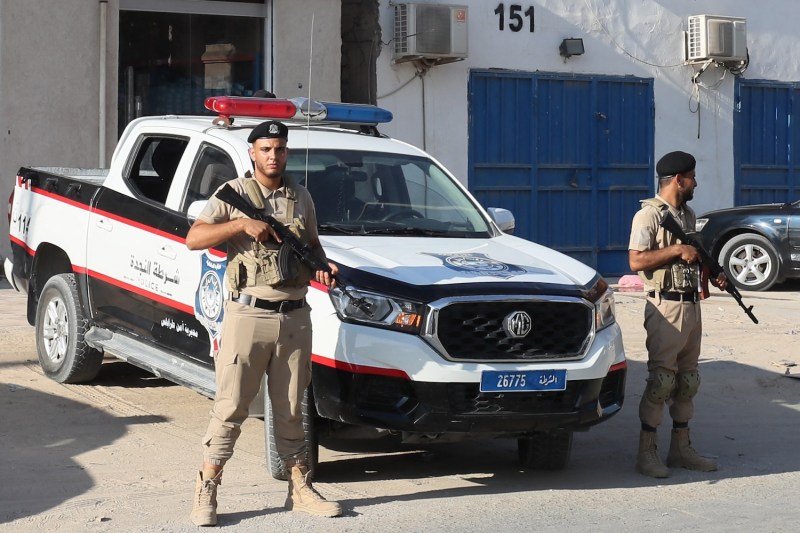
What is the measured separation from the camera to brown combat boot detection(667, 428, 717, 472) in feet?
24.5

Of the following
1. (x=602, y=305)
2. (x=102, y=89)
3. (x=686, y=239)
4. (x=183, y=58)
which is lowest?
(x=602, y=305)

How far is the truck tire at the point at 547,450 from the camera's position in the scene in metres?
7.21

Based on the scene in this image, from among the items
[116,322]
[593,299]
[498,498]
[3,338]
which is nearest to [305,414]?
[498,498]

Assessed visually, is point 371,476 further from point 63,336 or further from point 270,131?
point 63,336

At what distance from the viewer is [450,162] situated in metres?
16.1

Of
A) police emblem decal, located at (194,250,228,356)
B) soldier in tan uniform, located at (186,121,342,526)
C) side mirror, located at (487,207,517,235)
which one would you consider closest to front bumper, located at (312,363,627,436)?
soldier in tan uniform, located at (186,121,342,526)

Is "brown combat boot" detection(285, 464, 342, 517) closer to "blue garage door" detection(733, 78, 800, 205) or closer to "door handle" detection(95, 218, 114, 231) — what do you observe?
"door handle" detection(95, 218, 114, 231)

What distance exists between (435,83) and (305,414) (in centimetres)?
1007

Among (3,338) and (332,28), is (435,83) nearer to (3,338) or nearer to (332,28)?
(332,28)

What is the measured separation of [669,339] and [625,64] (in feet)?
35.6

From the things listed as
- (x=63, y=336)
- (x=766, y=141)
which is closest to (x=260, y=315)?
(x=63, y=336)

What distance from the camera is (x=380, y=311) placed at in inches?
251

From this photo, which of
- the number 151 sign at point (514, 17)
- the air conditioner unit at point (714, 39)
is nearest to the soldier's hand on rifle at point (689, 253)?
the number 151 sign at point (514, 17)

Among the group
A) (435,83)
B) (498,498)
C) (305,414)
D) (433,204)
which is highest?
(435,83)
